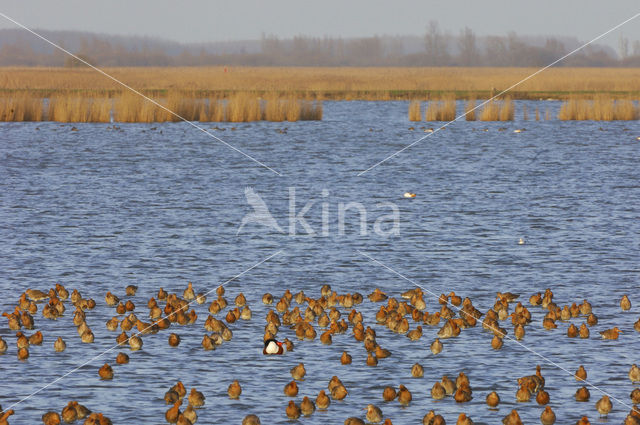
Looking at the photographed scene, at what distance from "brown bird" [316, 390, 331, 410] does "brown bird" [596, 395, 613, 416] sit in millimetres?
3448

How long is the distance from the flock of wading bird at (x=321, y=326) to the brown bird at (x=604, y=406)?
0.01 meters

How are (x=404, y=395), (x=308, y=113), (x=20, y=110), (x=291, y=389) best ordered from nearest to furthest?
(x=404, y=395), (x=291, y=389), (x=20, y=110), (x=308, y=113)

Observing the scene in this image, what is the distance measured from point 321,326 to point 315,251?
26.7 ft

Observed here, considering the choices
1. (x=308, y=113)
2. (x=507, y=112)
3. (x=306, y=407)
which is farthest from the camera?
(x=507, y=112)

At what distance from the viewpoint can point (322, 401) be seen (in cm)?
1227

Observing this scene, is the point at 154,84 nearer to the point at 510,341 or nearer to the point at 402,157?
the point at 402,157

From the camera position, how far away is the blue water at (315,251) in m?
13.4

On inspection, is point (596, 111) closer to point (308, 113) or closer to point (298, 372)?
point (308, 113)

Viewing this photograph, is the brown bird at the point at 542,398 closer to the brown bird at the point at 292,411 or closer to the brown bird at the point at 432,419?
the brown bird at the point at 432,419

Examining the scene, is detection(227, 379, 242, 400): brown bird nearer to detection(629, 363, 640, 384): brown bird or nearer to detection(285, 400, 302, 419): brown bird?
detection(285, 400, 302, 419): brown bird

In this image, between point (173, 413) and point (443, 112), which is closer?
point (173, 413)

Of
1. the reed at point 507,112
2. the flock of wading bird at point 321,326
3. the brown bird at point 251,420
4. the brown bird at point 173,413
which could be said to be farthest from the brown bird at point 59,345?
the reed at point 507,112

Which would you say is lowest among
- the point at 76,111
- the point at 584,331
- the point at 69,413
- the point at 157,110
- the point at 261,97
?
the point at 69,413

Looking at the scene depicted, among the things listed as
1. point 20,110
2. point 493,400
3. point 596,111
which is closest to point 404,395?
point 493,400
